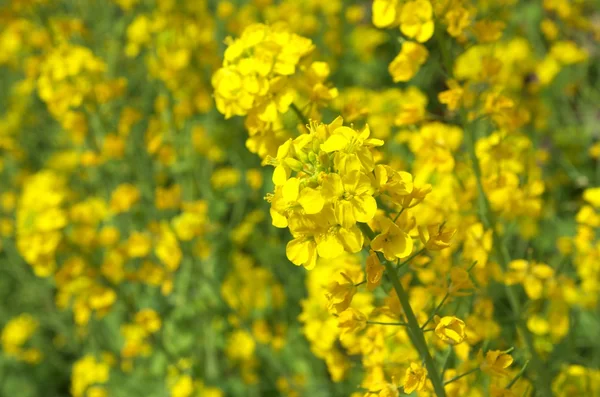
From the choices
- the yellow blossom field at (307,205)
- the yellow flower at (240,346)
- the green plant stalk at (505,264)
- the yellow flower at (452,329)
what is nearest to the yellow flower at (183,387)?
the yellow blossom field at (307,205)

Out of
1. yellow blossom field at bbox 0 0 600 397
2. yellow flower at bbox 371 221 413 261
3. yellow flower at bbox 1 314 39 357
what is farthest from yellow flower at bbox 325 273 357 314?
yellow flower at bbox 1 314 39 357

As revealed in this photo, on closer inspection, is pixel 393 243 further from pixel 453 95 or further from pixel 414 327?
pixel 453 95

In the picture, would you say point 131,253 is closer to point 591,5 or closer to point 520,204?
point 520,204

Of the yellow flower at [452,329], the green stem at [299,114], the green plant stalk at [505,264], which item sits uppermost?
the green stem at [299,114]

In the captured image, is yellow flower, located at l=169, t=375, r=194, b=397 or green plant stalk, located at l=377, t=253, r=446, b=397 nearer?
green plant stalk, located at l=377, t=253, r=446, b=397

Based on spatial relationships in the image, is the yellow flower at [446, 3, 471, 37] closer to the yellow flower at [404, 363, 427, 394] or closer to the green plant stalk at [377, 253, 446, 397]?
the green plant stalk at [377, 253, 446, 397]

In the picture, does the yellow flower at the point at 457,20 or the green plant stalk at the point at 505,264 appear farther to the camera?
the green plant stalk at the point at 505,264

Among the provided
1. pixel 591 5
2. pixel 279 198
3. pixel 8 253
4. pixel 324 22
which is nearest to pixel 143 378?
pixel 8 253

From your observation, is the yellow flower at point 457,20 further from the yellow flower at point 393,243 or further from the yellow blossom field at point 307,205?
the yellow flower at point 393,243

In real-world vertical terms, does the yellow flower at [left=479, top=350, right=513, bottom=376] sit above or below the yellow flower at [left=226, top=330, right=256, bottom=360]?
above
